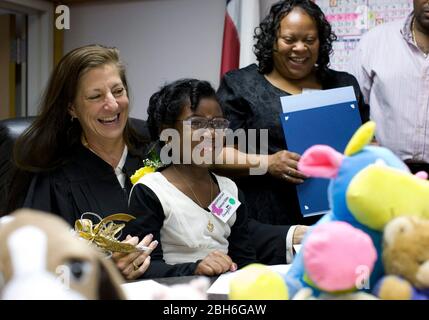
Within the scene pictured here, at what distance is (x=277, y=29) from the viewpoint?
5.20 feet

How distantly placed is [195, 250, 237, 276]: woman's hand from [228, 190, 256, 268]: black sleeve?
253mm

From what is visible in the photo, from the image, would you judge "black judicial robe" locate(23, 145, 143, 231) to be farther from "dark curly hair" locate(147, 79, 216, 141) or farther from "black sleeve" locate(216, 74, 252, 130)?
"black sleeve" locate(216, 74, 252, 130)

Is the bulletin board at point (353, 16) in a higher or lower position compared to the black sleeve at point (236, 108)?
higher

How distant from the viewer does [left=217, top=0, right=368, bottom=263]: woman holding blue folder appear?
1525mm

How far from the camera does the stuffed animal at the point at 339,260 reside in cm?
47

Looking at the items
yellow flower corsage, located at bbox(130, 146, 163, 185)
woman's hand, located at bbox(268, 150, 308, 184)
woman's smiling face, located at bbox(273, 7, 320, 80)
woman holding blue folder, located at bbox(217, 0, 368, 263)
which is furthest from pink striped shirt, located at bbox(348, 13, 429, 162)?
yellow flower corsage, located at bbox(130, 146, 163, 185)

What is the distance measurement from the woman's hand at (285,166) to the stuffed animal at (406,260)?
878 mm

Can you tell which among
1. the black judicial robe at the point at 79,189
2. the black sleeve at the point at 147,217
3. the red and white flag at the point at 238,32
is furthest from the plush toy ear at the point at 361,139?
the red and white flag at the point at 238,32

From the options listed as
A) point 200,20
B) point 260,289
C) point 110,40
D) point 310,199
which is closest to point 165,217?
point 310,199

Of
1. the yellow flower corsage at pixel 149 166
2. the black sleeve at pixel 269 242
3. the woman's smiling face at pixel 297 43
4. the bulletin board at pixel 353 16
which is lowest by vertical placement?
the black sleeve at pixel 269 242

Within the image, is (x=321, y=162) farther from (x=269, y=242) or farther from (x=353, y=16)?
(x=353, y=16)

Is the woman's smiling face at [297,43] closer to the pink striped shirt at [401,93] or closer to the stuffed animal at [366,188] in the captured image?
the pink striped shirt at [401,93]

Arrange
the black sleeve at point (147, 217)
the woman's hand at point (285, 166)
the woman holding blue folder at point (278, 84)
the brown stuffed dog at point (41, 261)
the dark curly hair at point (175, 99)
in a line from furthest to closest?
the woman holding blue folder at point (278, 84)
the woman's hand at point (285, 166)
the dark curly hair at point (175, 99)
the black sleeve at point (147, 217)
the brown stuffed dog at point (41, 261)

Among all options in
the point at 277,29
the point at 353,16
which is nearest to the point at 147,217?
the point at 277,29
